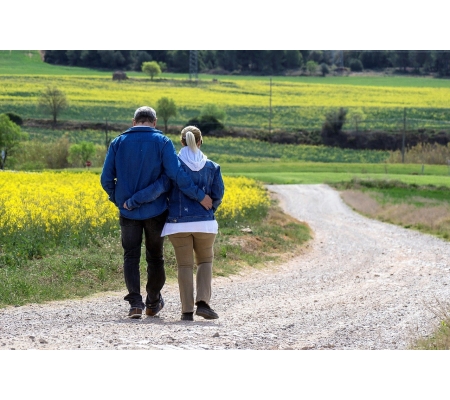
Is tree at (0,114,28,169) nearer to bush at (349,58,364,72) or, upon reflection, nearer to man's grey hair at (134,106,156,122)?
bush at (349,58,364,72)

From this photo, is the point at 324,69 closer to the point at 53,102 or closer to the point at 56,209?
the point at 53,102

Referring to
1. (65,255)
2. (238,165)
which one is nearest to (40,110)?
(238,165)

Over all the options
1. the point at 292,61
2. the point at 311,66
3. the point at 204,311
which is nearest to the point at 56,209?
the point at 204,311

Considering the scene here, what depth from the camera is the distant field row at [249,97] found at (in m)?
29.0

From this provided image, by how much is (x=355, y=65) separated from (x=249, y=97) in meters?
11.0

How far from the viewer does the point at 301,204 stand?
107ft

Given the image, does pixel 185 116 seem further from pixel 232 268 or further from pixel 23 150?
pixel 232 268

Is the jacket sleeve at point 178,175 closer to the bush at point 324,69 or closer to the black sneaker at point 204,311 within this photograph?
the black sneaker at point 204,311


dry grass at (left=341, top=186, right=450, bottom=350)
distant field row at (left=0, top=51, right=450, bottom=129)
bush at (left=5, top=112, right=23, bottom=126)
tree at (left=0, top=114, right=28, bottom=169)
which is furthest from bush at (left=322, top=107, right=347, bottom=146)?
bush at (left=5, top=112, right=23, bottom=126)

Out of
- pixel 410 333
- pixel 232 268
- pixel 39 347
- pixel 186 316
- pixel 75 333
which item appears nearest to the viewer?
pixel 39 347

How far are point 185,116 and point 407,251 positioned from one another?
22.0 m

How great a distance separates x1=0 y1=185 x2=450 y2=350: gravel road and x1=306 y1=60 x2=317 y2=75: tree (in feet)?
28.7

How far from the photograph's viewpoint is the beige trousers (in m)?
8.77

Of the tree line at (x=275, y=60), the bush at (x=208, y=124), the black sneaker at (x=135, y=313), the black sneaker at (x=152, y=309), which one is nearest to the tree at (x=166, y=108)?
the bush at (x=208, y=124)
